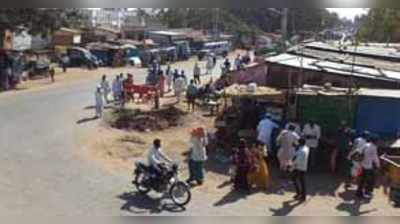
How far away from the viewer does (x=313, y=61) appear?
396 inches

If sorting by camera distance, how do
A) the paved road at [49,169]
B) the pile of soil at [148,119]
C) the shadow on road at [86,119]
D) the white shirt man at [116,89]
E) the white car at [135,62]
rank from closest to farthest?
the paved road at [49,169] → the pile of soil at [148,119] → the shadow on road at [86,119] → the white shirt man at [116,89] → the white car at [135,62]

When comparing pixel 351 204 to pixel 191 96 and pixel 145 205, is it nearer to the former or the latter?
pixel 145 205

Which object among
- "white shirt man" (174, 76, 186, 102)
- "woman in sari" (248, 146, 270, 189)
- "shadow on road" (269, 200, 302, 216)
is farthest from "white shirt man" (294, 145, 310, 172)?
"white shirt man" (174, 76, 186, 102)

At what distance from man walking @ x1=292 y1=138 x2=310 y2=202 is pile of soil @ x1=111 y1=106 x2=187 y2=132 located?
3.87m

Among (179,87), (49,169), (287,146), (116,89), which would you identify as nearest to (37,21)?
(116,89)

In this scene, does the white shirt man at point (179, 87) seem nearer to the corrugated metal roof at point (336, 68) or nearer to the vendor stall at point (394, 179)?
the corrugated metal roof at point (336, 68)

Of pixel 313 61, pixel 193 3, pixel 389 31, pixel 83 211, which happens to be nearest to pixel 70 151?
pixel 83 211

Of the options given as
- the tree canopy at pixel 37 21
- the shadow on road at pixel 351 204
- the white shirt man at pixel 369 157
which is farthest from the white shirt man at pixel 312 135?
the tree canopy at pixel 37 21

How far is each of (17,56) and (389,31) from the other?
372 inches

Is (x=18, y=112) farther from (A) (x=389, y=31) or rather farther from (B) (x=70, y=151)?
(A) (x=389, y=31)

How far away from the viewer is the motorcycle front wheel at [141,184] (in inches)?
222

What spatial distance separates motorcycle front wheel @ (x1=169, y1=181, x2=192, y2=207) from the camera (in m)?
5.43

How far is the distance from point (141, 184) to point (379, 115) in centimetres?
318

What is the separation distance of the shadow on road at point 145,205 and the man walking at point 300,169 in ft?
3.58
